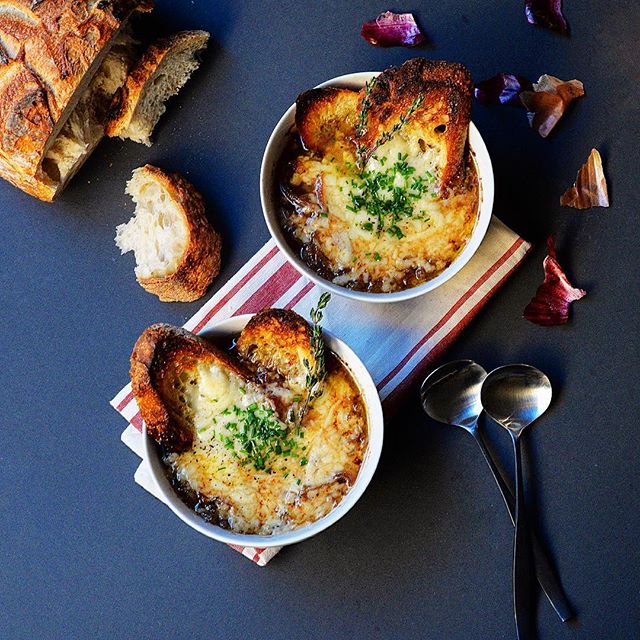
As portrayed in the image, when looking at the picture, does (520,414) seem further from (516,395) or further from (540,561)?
(540,561)

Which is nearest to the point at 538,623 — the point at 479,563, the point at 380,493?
the point at 479,563

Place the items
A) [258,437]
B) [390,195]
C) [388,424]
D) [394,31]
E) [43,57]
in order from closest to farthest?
[258,437], [390,195], [43,57], [388,424], [394,31]

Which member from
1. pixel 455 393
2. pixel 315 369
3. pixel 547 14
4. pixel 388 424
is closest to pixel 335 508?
pixel 315 369

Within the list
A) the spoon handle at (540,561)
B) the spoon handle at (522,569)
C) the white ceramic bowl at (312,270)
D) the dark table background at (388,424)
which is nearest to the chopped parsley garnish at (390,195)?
the white ceramic bowl at (312,270)

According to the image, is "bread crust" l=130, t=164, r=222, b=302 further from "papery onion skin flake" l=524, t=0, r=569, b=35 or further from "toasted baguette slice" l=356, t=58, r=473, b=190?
"papery onion skin flake" l=524, t=0, r=569, b=35

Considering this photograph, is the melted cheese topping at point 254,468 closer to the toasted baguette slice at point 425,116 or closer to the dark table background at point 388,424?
the dark table background at point 388,424

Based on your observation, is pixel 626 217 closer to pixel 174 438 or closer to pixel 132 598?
pixel 174 438
